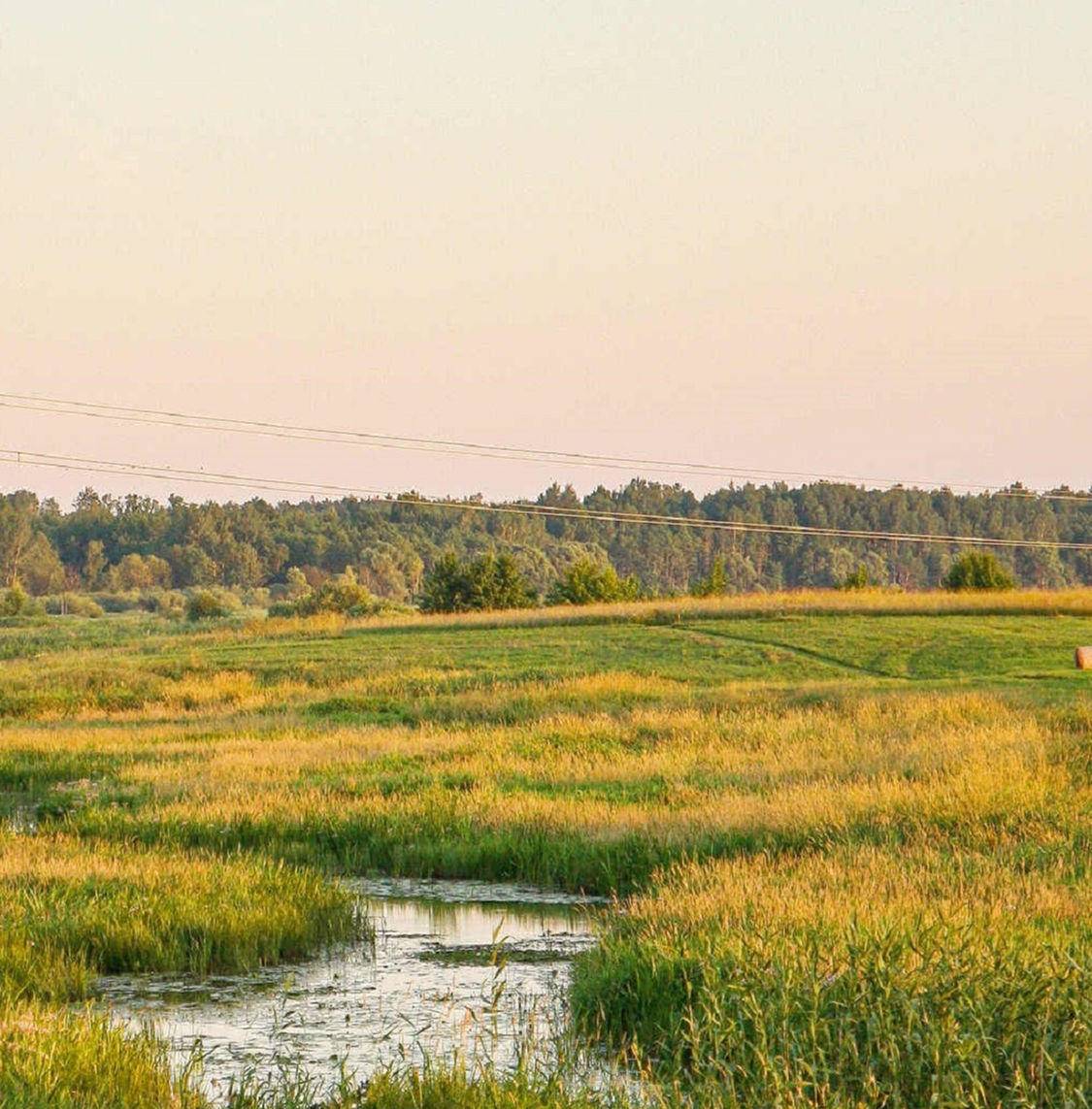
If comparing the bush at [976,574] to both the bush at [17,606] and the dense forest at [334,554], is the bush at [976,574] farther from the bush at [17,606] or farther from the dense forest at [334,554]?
the dense forest at [334,554]

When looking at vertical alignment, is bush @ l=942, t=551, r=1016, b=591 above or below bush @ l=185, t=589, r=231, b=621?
above

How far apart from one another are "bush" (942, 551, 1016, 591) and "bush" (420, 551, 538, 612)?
23.3 meters

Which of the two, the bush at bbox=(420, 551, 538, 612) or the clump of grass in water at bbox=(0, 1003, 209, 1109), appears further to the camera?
→ the bush at bbox=(420, 551, 538, 612)

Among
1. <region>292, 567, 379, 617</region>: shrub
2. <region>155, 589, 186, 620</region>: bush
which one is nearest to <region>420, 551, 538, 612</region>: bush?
<region>292, 567, 379, 617</region>: shrub

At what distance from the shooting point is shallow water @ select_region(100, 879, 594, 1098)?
10484 mm

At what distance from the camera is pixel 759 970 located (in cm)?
971

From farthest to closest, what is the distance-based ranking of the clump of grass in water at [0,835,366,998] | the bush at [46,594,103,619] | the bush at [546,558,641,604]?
the bush at [46,594,103,619] < the bush at [546,558,641,604] < the clump of grass in water at [0,835,366,998]

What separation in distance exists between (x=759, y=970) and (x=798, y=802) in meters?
9.78

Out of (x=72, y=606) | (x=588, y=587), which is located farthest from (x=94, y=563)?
(x=588, y=587)

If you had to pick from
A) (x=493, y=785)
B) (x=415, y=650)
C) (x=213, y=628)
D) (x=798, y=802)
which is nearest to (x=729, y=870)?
(x=798, y=802)

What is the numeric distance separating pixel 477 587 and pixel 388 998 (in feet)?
257

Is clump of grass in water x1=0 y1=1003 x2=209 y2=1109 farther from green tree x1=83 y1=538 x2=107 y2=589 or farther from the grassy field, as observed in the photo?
green tree x1=83 y1=538 x2=107 y2=589

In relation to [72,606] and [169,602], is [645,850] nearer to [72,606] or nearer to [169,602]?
[72,606]

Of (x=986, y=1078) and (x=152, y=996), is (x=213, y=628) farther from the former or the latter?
(x=986, y=1078)
